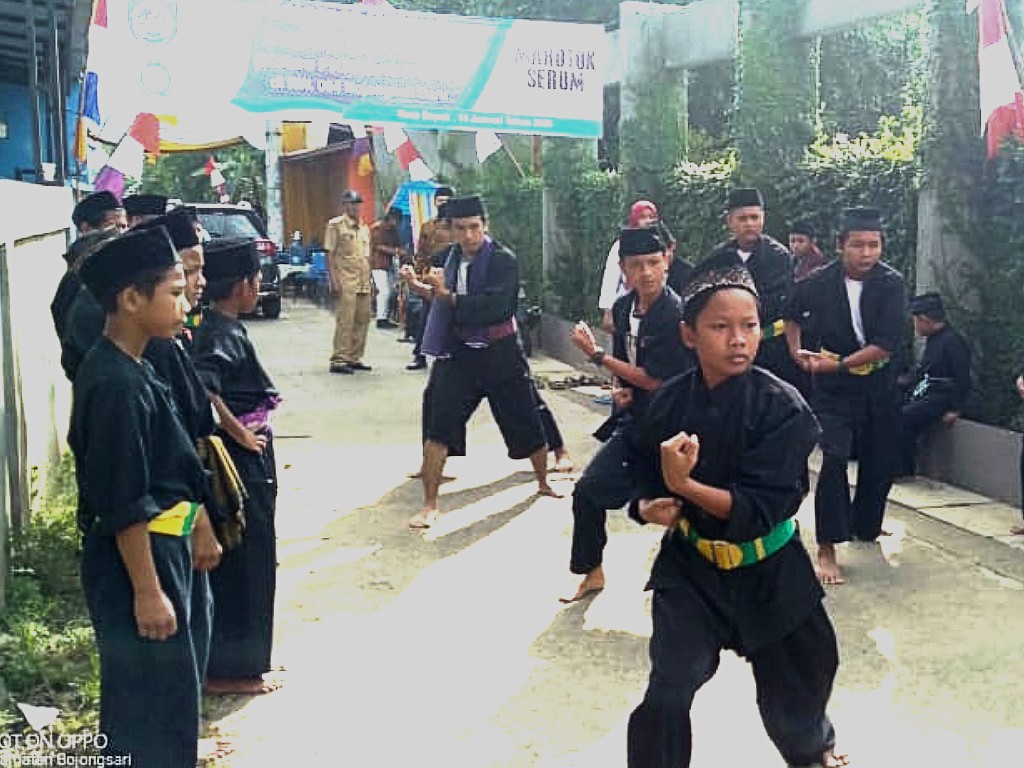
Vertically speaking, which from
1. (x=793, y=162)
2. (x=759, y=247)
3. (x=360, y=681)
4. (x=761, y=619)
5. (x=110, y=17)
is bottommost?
(x=360, y=681)

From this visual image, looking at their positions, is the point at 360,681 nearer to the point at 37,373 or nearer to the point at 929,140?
the point at 37,373

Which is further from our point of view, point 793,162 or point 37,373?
point 793,162

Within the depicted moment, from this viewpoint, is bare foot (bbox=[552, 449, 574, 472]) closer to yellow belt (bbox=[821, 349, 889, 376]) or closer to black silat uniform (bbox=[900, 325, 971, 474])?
black silat uniform (bbox=[900, 325, 971, 474])

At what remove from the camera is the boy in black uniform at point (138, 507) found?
286 centimetres

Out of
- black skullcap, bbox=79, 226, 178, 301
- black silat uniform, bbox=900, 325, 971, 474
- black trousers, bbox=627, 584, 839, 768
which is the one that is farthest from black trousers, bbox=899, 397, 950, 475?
black skullcap, bbox=79, 226, 178, 301

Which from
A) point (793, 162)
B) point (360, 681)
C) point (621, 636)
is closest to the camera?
point (360, 681)

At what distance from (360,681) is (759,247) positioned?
3.29m

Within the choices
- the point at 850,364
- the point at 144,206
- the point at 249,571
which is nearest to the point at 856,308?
the point at 850,364

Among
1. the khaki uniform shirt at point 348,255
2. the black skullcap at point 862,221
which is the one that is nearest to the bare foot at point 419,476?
the black skullcap at point 862,221

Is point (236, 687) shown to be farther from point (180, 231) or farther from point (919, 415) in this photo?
point (919, 415)

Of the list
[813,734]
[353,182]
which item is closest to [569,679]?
[813,734]

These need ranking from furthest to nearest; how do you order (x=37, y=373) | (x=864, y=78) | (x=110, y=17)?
(x=864, y=78)
(x=110, y=17)
(x=37, y=373)

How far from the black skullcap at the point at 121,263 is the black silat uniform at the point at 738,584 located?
4.49 feet

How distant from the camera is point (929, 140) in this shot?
24.0 ft
